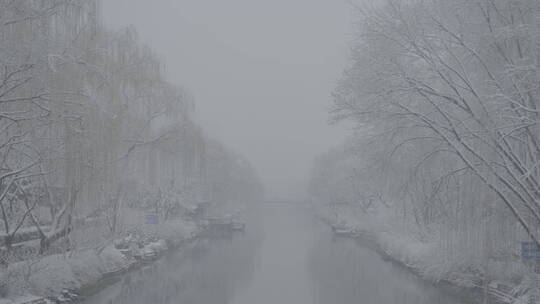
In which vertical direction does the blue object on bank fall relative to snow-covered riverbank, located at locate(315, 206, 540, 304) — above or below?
above

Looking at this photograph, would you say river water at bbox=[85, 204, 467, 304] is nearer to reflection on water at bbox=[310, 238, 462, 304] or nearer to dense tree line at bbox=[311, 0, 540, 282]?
reflection on water at bbox=[310, 238, 462, 304]

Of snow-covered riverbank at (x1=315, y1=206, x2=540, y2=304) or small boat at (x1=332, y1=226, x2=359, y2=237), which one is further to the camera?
small boat at (x1=332, y1=226, x2=359, y2=237)

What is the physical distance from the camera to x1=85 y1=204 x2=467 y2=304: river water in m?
16.6

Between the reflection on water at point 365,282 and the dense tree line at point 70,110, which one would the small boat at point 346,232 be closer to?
the reflection on water at point 365,282

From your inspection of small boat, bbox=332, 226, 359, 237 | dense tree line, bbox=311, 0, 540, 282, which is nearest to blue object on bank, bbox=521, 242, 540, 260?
dense tree line, bbox=311, 0, 540, 282

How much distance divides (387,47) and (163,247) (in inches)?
750

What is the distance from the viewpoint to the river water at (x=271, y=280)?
54.5 feet

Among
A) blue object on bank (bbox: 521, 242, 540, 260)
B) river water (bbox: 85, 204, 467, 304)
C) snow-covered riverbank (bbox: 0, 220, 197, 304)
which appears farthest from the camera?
river water (bbox: 85, 204, 467, 304)

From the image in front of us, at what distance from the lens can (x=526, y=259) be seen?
13.6 metres

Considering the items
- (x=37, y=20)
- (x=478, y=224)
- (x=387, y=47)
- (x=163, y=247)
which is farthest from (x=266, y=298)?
(x=163, y=247)

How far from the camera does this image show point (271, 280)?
20.6m

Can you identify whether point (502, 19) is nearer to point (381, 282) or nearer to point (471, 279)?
point (471, 279)

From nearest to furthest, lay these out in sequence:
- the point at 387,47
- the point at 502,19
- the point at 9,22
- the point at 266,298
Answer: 1. the point at 9,22
2. the point at 502,19
3. the point at 387,47
4. the point at 266,298

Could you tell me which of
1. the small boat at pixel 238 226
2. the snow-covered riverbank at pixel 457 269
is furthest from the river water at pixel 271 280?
the small boat at pixel 238 226
